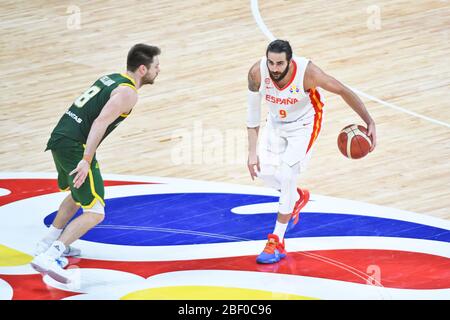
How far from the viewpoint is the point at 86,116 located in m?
8.41

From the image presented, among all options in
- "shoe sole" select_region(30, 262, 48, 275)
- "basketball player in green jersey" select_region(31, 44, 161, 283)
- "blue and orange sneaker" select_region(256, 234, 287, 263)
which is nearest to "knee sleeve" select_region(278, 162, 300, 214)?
"blue and orange sneaker" select_region(256, 234, 287, 263)

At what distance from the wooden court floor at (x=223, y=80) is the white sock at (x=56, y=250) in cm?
286

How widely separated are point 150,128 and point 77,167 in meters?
4.40

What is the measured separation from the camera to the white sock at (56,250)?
Result: 824 centimetres

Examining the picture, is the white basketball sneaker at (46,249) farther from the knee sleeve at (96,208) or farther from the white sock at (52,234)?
the knee sleeve at (96,208)

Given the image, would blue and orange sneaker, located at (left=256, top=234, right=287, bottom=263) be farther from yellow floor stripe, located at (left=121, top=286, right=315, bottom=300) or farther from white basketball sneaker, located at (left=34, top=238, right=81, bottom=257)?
white basketball sneaker, located at (left=34, top=238, right=81, bottom=257)

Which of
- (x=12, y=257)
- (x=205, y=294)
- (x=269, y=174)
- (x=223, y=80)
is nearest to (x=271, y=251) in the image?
(x=269, y=174)

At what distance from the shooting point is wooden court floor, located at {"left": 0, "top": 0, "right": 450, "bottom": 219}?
11156 millimetres

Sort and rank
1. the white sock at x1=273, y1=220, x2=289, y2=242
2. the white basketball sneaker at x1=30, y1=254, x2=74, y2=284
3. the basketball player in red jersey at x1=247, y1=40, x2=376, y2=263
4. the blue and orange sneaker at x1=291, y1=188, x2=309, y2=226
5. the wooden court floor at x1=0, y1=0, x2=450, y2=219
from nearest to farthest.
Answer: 1. the white basketball sneaker at x1=30, y1=254, x2=74, y2=284
2. the basketball player in red jersey at x1=247, y1=40, x2=376, y2=263
3. the white sock at x1=273, y1=220, x2=289, y2=242
4. the blue and orange sneaker at x1=291, y1=188, x2=309, y2=226
5. the wooden court floor at x1=0, y1=0, x2=450, y2=219

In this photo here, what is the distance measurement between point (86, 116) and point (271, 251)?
1.91 m

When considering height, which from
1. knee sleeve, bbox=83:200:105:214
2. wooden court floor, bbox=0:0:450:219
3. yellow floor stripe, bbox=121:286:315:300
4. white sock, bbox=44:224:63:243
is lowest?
yellow floor stripe, bbox=121:286:315:300

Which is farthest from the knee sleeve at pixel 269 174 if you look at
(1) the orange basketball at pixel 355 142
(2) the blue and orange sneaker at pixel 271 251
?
(1) the orange basketball at pixel 355 142

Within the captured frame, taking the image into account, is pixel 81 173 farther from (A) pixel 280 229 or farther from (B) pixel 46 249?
(A) pixel 280 229

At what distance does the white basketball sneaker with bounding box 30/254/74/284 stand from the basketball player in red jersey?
166 centimetres
